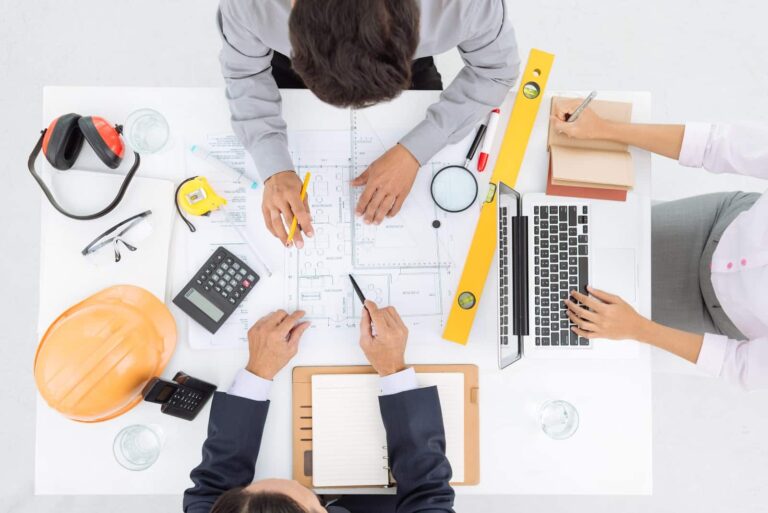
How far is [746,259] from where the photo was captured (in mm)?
1160

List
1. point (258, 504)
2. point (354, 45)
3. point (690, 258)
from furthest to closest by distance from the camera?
1. point (690, 258)
2. point (258, 504)
3. point (354, 45)

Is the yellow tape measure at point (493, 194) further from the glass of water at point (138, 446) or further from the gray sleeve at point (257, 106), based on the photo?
the glass of water at point (138, 446)

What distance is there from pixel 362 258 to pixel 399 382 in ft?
0.88

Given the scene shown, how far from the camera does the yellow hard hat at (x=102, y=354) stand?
39.9 inches

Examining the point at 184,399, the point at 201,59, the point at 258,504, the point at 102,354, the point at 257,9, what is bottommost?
the point at 258,504

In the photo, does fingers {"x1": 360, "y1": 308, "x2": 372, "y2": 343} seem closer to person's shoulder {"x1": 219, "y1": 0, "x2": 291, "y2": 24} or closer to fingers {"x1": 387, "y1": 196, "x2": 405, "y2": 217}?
fingers {"x1": 387, "y1": 196, "x2": 405, "y2": 217}

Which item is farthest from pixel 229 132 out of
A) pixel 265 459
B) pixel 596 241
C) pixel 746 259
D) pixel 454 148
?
pixel 746 259

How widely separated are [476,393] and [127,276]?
30.0 inches

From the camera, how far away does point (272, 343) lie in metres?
1.14

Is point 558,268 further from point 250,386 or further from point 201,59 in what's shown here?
point 201,59

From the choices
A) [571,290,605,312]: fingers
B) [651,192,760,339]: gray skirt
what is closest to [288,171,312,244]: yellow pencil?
[571,290,605,312]: fingers

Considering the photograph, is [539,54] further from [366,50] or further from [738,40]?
[738,40]

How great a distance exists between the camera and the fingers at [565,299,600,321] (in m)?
1.14

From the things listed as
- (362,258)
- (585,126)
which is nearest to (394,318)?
(362,258)
